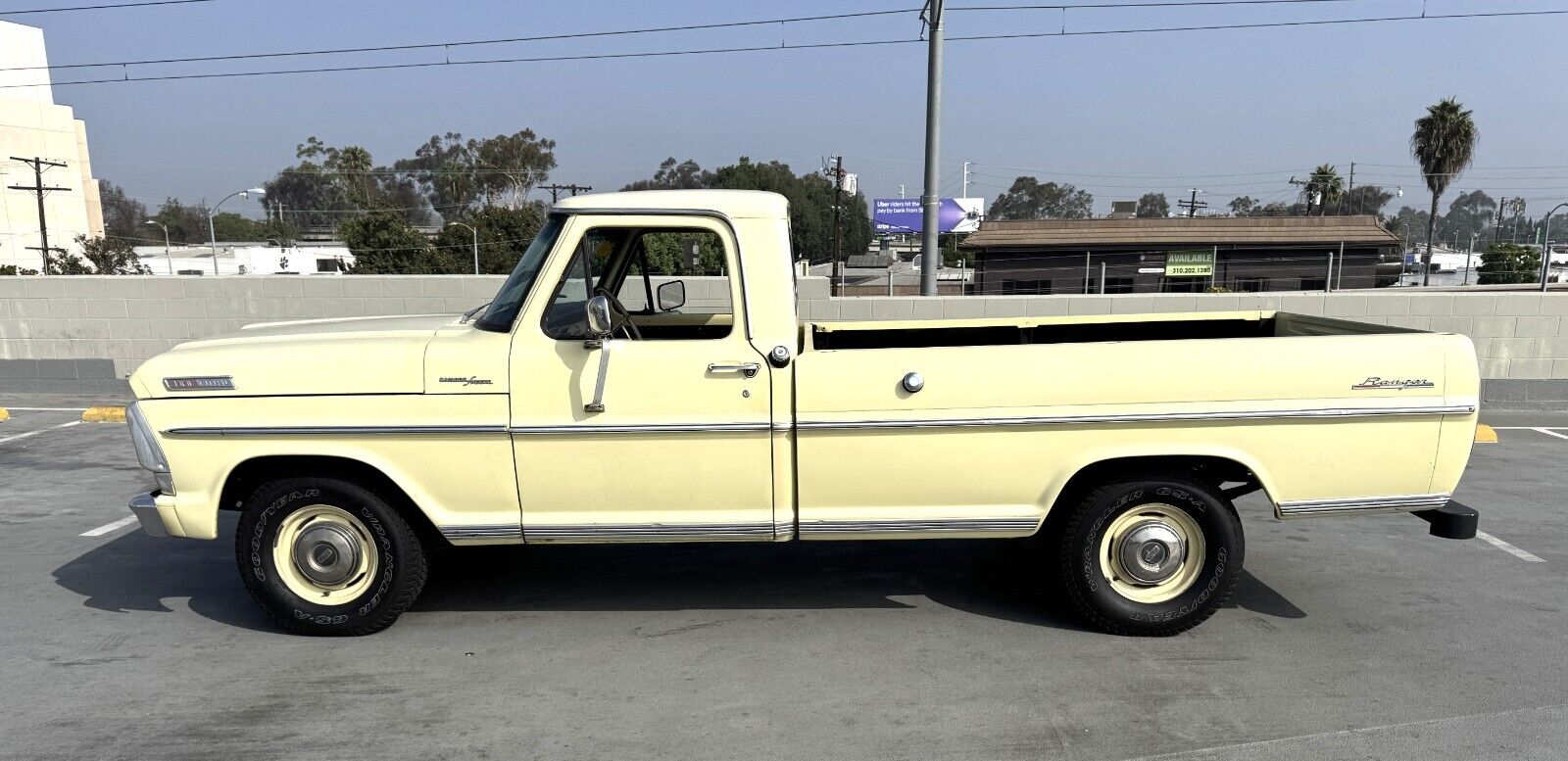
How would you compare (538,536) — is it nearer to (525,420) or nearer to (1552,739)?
(525,420)

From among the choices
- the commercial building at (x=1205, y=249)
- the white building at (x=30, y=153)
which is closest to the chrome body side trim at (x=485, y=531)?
the commercial building at (x=1205, y=249)

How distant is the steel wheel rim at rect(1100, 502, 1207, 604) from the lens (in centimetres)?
440

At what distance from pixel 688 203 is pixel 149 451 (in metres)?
2.65

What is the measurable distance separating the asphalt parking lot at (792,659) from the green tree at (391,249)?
56.6m

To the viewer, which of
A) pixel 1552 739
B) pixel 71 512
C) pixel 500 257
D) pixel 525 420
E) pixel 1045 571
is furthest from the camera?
pixel 500 257

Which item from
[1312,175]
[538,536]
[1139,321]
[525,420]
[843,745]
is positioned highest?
[1312,175]

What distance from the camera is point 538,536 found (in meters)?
4.38

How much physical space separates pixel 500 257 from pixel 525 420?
58.7 m

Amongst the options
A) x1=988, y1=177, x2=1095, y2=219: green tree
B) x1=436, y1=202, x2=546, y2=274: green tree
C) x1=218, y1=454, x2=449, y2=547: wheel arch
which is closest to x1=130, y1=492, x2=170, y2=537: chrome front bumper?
x1=218, y1=454, x2=449, y2=547: wheel arch

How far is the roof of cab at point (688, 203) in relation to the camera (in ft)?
14.1

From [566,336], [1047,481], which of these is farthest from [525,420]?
[1047,481]

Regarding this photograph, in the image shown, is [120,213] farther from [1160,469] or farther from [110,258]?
[1160,469]

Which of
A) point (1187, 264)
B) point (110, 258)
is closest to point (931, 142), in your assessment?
point (1187, 264)

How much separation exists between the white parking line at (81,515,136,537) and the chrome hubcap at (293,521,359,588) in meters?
2.74
